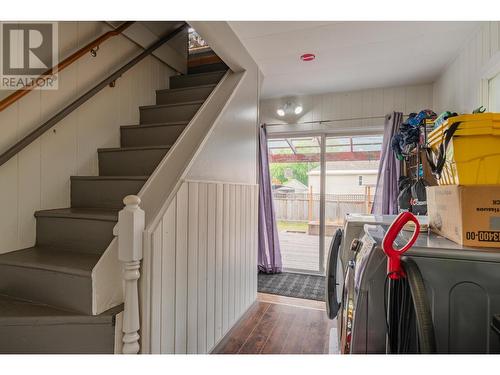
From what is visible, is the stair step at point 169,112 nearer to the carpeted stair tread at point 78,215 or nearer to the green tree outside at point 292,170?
the carpeted stair tread at point 78,215

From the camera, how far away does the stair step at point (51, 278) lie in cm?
121

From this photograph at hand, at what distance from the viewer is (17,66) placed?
160 cm

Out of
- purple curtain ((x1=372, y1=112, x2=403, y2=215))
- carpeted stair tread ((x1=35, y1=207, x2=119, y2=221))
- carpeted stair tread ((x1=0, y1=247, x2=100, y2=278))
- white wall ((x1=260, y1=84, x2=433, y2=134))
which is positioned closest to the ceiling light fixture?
white wall ((x1=260, y1=84, x2=433, y2=134))

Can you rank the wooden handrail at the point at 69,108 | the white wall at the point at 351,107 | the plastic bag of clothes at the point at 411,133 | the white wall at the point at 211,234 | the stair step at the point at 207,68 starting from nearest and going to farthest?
the white wall at the point at 211,234 → the wooden handrail at the point at 69,108 → the plastic bag of clothes at the point at 411,133 → the stair step at the point at 207,68 → the white wall at the point at 351,107

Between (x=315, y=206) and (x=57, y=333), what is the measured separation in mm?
3143

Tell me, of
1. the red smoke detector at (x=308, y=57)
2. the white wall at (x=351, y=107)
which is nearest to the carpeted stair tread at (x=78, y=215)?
the red smoke detector at (x=308, y=57)

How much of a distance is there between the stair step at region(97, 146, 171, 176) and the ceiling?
1.15 metres

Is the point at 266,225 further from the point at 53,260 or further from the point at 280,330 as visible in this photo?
the point at 53,260

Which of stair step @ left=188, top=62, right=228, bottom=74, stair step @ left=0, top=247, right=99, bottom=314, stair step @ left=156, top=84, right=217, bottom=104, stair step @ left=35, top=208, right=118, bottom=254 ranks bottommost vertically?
stair step @ left=0, top=247, right=99, bottom=314

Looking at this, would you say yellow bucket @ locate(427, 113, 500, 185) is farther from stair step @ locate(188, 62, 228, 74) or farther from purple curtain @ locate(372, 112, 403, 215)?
stair step @ locate(188, 62, 228, 74)

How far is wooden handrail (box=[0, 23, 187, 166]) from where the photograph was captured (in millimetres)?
1482

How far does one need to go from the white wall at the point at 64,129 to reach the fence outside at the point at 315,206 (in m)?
2.32

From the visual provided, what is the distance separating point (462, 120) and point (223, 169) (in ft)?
4.88

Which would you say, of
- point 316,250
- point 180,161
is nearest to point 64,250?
point 180,161
